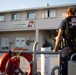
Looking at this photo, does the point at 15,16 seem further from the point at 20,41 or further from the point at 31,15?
the point at 20,41

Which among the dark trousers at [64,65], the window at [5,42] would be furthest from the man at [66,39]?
the window at [5,42]

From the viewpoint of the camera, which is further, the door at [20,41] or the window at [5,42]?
the window at [5,42]

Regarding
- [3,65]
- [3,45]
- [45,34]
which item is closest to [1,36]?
[3,45]

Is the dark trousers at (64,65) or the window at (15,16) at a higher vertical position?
the window at (15,16)

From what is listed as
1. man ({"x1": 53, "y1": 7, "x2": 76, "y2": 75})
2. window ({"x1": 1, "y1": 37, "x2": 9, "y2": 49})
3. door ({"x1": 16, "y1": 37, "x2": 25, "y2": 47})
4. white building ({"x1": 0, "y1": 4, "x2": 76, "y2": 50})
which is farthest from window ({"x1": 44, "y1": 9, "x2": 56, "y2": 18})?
man ({"x1": 53, "y1": 7, "x2": 76, "y2": 75})

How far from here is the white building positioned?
3124 cm

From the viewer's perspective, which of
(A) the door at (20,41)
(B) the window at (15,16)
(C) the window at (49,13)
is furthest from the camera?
(A) the door at (20,41)

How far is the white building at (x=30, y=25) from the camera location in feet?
102

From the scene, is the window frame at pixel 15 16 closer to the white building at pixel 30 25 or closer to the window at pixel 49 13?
the white building at pixel 30 25

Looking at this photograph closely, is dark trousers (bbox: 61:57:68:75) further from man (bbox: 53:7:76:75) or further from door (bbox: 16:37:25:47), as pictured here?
door (bbox: 16:37:25:47)

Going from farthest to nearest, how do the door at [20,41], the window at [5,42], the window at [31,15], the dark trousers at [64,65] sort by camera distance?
the window at [5,42]
the door at [20,41]
the window at [31,15]
the dark trousers at [64,65]

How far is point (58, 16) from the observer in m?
31.1

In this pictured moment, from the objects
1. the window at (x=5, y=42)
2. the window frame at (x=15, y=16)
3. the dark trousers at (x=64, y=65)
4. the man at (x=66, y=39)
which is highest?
the window frame at (x=15, y=16)

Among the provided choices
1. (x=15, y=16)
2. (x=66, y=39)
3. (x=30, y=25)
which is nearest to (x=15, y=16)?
(x=15, y=16)
